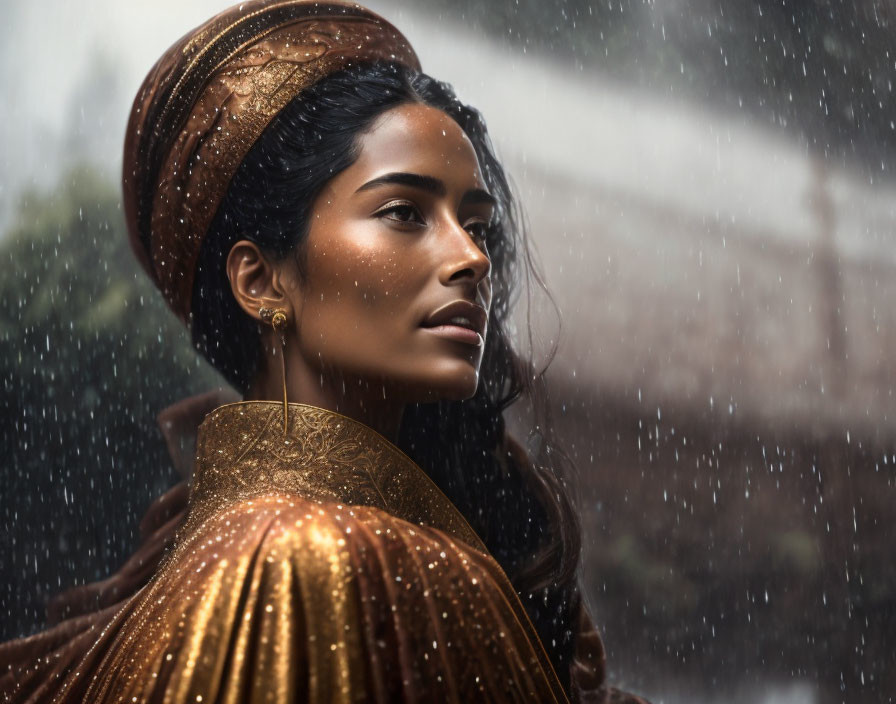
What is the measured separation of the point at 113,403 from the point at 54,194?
14.0 inches

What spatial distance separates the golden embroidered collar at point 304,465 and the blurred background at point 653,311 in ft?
1.61

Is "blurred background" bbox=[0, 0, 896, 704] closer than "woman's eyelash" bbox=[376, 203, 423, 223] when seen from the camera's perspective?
No

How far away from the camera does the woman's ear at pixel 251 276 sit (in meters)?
1.11

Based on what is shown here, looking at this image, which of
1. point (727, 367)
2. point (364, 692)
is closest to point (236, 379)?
point (364, 692)

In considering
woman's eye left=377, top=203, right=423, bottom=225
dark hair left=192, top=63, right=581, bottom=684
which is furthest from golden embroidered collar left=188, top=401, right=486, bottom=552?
woman's eye left=377, top=203, right=423, bottom=225

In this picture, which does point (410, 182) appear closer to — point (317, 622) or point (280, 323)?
point (280, 323)

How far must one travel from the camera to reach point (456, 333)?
106cm

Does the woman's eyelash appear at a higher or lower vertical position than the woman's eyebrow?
lower

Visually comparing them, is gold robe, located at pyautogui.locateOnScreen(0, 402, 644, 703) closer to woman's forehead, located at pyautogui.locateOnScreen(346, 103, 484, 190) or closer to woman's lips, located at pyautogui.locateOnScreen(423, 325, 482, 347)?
woman's lips, located at pyautogui.locateOnScreen(423, 325, 482, 347)

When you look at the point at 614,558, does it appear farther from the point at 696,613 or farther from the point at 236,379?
the point at 236,379

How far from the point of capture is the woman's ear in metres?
1.11

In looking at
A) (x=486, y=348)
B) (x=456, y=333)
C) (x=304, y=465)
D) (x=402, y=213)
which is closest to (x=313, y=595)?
(x=304, y=465)

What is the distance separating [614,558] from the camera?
1.49 m

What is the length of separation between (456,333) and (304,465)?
0.21 m
